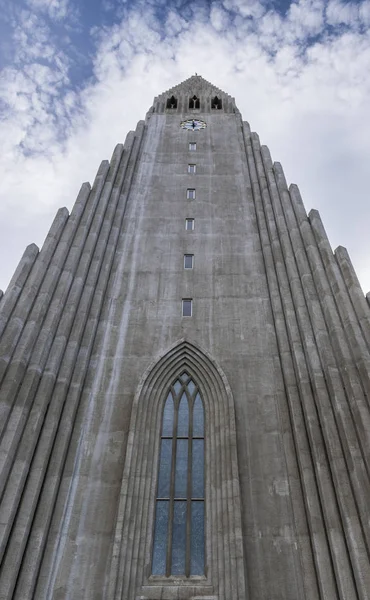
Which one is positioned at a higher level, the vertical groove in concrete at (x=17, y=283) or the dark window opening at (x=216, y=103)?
the dark window opening at (x=216, y=103)

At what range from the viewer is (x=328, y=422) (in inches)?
735

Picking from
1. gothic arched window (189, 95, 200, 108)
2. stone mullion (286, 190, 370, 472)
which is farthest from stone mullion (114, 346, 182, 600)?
gothic arched window (189, 95, 200, 108)

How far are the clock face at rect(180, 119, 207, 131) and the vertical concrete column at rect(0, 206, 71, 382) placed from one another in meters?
17.6

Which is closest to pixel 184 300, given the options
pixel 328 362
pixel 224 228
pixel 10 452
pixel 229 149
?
pixel 224 228

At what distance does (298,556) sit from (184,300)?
1337 cm

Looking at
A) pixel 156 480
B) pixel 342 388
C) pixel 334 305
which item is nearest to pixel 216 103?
pixel 334 305

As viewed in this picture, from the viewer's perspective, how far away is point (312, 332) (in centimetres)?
2217

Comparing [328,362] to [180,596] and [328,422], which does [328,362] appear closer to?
[328,422]

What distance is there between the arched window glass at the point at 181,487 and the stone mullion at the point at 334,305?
6.25 m

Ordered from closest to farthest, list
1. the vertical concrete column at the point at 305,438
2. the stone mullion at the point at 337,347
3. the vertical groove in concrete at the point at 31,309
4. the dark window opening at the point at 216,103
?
1. the vertical concrete column at the point at 305,438
2. the stone mullion at the point at 337,347
3. the vertical groove in concrete at the point at 31,309
4. the dark window opening at the point at 216,103

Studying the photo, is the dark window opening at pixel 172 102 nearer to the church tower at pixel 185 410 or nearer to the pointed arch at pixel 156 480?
the church tower at pixel 185 410

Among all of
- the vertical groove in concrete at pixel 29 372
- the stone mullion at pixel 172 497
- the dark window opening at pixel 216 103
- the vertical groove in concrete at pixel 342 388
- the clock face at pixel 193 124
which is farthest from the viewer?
the dark window opening at pixel 216 103

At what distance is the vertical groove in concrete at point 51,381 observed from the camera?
16484 millimetres

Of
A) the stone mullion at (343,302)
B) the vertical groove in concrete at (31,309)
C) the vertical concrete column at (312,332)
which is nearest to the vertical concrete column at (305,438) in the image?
the vertical concrete column at (312,332)
